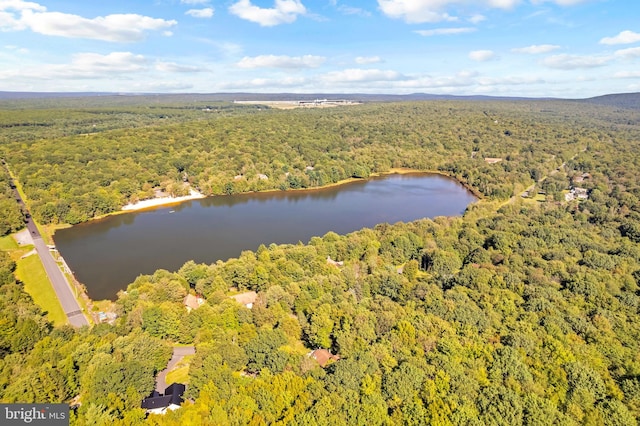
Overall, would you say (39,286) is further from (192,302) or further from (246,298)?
(246,298)

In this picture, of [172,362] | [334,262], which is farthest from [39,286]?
[334,262]

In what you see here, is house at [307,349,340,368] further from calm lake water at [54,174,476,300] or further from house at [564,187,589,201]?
house at [564,187,589,201]

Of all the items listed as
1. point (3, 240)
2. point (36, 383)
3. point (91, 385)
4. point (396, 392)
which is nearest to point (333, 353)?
point (396, 392)

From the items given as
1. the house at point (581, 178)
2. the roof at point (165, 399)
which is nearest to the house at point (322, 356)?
the roof at point (165, 399)

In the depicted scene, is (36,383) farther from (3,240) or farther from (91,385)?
(3,240)
